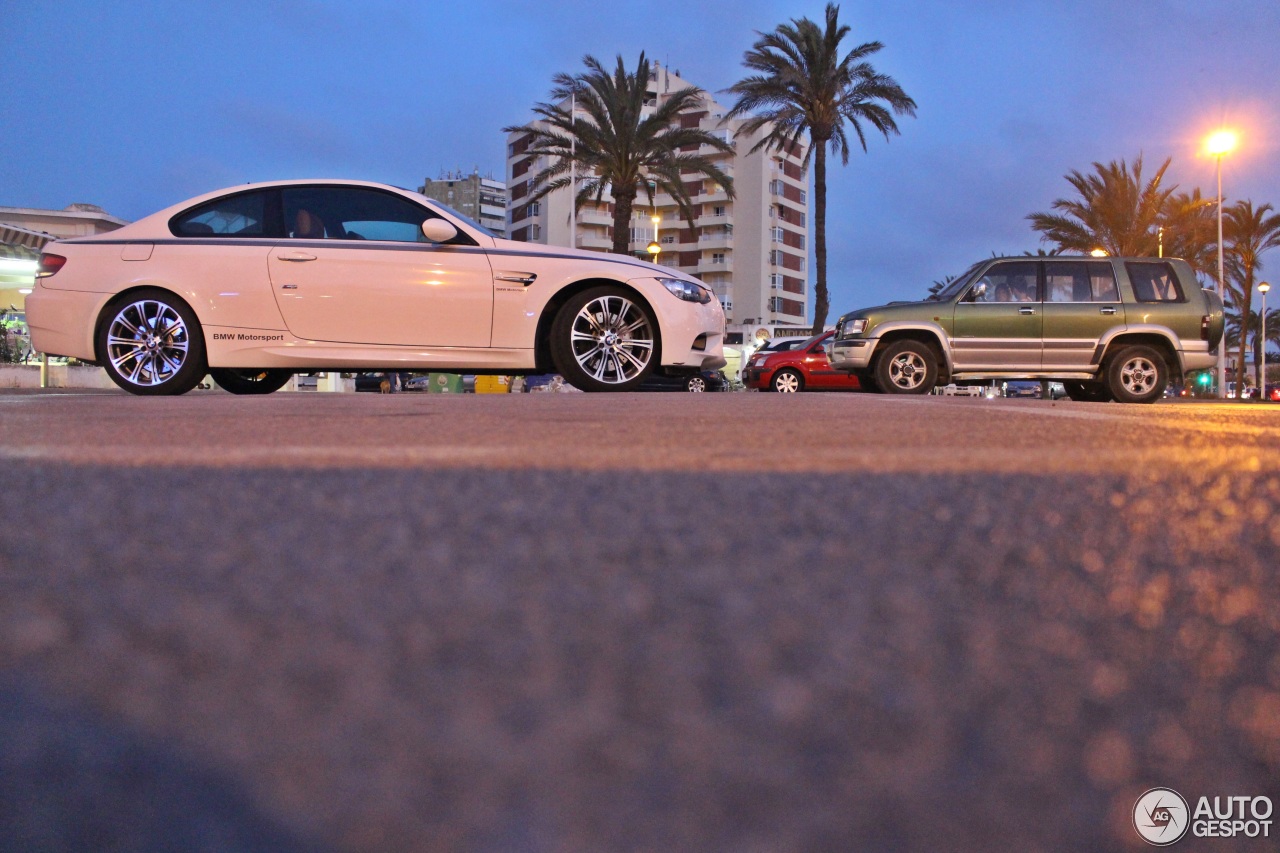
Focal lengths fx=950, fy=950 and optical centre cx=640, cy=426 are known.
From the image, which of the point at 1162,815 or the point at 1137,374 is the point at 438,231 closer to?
the point at 1162,815

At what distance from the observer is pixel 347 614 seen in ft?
1.58

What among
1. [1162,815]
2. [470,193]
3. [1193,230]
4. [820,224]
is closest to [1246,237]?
[1193,230]

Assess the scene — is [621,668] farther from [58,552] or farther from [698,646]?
[58,552]

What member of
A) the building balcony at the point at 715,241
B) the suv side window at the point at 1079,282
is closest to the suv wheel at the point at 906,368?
the suv side window at the point at 1079,282

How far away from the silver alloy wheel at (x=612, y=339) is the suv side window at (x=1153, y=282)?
280 inches

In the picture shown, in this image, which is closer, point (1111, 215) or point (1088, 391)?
point (1088, 391)

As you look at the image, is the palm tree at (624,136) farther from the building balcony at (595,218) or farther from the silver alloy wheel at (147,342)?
the building balcony at (595,218)

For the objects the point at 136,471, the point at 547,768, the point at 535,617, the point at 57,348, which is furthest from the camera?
the point at 57,348

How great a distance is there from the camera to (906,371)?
1130 cm

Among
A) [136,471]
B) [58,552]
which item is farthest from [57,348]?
[58,552]

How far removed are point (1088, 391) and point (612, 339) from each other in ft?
25.3

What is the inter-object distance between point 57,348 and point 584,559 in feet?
24.1

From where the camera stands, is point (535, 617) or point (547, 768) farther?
point (535, 617)

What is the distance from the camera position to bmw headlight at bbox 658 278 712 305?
271 inches
